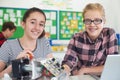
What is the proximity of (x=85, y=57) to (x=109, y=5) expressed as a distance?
89.7 inches

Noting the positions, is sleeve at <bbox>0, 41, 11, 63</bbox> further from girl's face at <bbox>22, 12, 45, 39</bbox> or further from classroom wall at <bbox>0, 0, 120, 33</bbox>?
classroom wall at <bbox>0, 0, 120, 33</bbox>

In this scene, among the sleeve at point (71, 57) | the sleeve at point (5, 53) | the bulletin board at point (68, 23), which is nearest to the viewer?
the sleeve at point (5, 53)

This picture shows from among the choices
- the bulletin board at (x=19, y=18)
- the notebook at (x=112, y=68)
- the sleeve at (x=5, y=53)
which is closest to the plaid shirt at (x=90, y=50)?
the sleeve at (x=5, y=53)

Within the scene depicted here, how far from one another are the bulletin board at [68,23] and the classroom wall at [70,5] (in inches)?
3.6

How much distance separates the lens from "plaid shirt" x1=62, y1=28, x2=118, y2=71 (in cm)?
165

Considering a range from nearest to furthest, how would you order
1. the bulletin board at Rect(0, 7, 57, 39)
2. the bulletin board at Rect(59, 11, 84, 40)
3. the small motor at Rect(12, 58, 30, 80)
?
the small motor at Rect(12, 58, 30, 80) → the bulletin board at Rect(0, 7, 57, 39) → the bulletin board at Rect(59, 11, 84, 40)

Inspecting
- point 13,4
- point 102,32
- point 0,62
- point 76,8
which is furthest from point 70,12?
point 0,62

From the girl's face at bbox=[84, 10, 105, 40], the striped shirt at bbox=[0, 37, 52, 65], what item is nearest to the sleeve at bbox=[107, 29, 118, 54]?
the girl's face at bbox=[84, 10, 105, 40]

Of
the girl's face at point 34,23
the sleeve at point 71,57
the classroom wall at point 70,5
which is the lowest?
the sleeve at point 71,57

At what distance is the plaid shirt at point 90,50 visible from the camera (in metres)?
1.65

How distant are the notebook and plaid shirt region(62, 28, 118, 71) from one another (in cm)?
57

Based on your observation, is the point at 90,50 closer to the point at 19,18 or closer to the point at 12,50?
the point at 12,50

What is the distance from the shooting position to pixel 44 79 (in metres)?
1.21

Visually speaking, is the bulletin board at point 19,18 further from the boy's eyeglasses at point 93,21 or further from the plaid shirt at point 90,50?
the boy's eyeglasses at point 93,21
